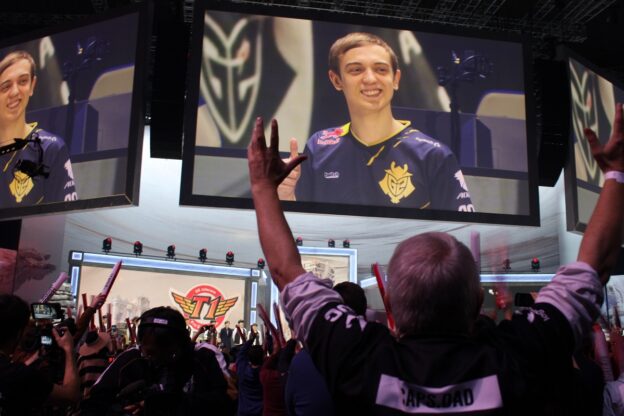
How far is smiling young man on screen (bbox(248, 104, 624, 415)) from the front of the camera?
112 cm

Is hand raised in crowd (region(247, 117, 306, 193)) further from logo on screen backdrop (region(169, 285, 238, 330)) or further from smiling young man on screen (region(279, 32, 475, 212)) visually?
logo on screen backdrop (region(169, 285, 238, 330))

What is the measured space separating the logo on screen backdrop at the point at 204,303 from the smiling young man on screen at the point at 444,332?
1300 cm

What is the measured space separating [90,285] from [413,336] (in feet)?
41.7

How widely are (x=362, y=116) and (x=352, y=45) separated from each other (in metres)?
1.08

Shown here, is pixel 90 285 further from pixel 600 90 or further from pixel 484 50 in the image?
pixel 600 90

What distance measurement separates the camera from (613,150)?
138cm

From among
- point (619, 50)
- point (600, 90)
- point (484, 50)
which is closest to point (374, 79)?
point (484, 50)

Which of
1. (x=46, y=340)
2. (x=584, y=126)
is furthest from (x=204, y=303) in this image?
→ (x=46, y=340)

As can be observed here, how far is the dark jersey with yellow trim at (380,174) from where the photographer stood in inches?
341

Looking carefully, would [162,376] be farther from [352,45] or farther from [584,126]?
[584,126]

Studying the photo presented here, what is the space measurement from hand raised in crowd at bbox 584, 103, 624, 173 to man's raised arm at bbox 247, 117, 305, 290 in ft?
2.07

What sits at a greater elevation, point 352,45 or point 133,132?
point 352,45

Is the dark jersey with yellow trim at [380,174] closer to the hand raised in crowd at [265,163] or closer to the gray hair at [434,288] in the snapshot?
the hand raised in crowd at [265,163]

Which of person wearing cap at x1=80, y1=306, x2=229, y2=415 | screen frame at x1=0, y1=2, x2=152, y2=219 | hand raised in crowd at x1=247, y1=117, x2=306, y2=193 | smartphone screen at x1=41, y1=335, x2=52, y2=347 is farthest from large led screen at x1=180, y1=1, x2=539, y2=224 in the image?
hand raised in crowd at x1=247, y1=117, x2=306, y2=193
